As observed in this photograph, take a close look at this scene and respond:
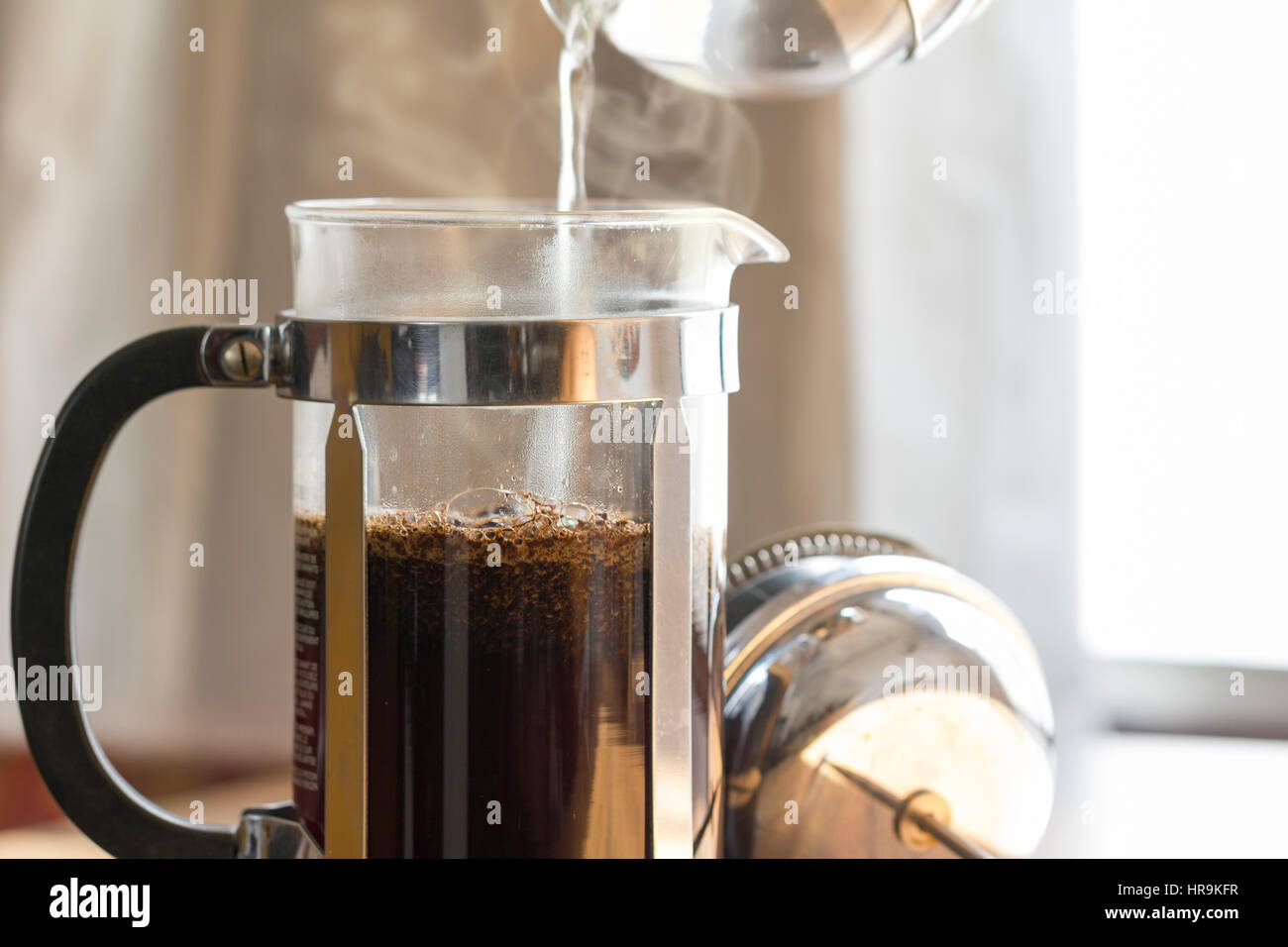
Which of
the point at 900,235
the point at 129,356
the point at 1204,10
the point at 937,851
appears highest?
the point at 1204,10

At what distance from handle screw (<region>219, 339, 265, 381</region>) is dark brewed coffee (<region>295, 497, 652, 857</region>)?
0.09 meters

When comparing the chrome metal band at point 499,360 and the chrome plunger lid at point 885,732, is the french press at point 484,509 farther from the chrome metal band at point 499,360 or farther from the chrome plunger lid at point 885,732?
the chrome plunger lid at point 885,732

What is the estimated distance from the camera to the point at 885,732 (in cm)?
61

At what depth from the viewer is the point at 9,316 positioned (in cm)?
90

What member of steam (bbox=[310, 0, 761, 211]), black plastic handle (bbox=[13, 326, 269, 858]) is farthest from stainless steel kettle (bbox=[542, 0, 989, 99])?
steam (bbox=[310, 0, 761, 211])

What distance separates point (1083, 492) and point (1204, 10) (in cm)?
39

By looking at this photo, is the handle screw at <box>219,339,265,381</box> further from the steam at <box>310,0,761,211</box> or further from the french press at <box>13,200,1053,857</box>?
the steam at <box>310,0,761,211</box>

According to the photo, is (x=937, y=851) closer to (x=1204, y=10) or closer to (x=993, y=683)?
(x=993, y=683)

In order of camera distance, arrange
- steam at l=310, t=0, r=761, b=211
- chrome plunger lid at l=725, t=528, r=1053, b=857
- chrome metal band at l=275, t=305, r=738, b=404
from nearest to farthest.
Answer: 1. chrome metal band at l=275, t=305, r=738, b=404
2. chrome plunger lid at l=725, t=528, r=1053, b=857
3. steam at l=310, t=0, r=761, b=211

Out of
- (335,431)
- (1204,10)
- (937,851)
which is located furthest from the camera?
(1204,10)

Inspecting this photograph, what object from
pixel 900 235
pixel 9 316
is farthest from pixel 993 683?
pixel 9 316

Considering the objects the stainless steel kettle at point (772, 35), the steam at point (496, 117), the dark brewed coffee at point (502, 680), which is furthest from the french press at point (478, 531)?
the steam at point (496, 117)

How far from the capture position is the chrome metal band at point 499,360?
47 centimetres

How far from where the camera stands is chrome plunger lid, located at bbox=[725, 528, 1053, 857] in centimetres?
60
